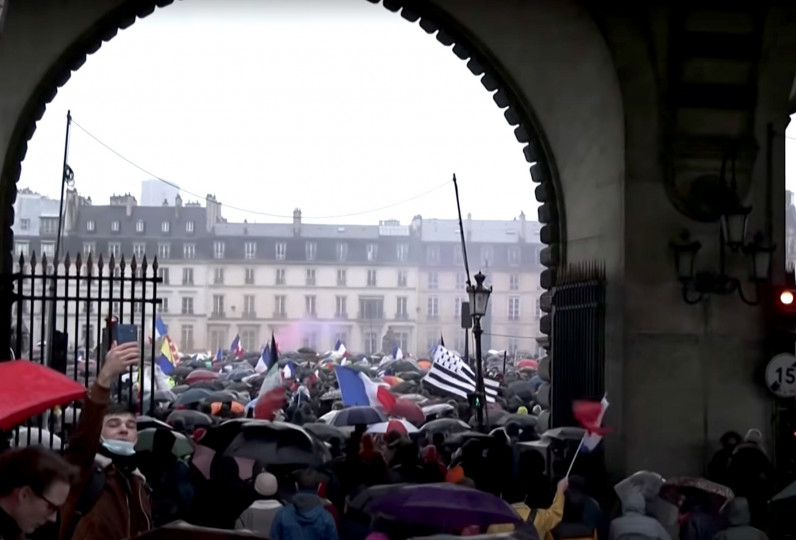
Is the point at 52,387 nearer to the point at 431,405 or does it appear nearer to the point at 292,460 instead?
the point at 292,460

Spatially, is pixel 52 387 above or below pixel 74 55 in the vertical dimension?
below

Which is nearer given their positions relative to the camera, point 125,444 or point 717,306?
point 125,444

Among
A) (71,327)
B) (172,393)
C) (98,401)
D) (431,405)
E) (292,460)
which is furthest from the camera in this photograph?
(71,327)

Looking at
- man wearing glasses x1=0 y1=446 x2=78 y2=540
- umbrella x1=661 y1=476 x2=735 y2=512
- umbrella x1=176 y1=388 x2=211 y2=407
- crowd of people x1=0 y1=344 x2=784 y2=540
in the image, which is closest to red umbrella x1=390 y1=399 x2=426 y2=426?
umbrella x1=176 y1=388 x2=211 y2=407

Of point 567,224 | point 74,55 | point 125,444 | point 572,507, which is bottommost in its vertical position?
point 572,507

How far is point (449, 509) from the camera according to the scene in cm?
817

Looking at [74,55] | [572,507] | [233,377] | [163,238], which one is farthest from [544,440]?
[163,238]

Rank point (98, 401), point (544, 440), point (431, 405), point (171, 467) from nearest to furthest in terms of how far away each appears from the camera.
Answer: point (98, 401)
point (171, 467)
point (544, 440)
point (431, 405)

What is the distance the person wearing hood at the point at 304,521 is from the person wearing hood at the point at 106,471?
2137 mm

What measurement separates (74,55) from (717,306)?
693cm

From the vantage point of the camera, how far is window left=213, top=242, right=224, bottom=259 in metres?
98.0

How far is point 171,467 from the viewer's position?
1052cm

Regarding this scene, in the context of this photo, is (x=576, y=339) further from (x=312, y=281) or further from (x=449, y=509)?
(x=312, y=281)

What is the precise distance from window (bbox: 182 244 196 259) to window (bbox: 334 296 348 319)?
10895mm
